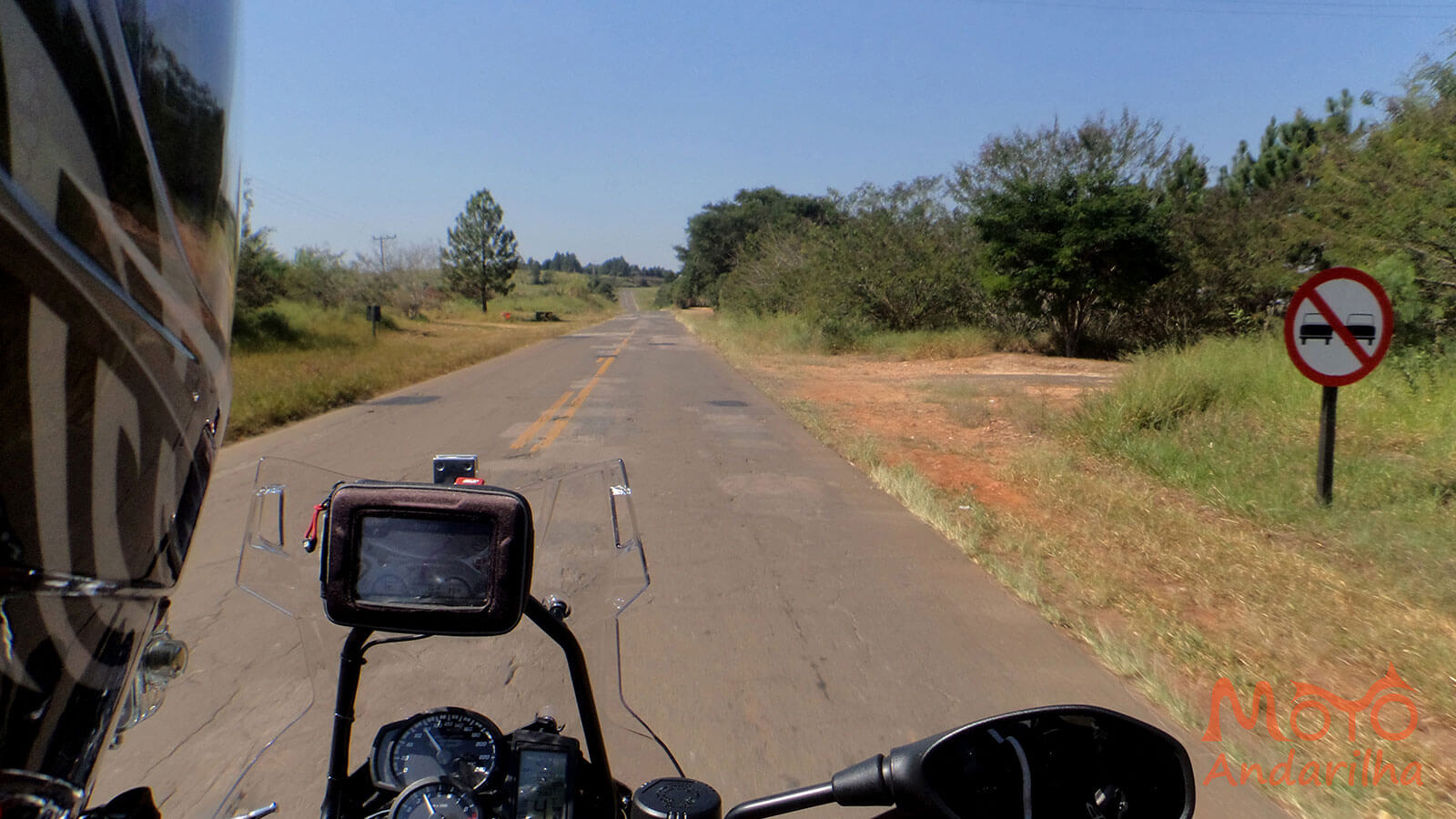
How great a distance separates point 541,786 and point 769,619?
12.1 feet

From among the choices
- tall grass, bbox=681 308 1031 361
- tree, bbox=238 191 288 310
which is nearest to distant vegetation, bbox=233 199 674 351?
tree, bbox=238 191 288 310

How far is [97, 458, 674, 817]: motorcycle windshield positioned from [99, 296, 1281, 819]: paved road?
4 cm

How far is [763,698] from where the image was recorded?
4.34 meters

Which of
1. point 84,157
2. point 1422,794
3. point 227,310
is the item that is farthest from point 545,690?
point 1422,794

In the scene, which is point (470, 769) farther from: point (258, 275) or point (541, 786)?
point (258, 275)

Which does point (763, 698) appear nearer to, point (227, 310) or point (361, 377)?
point (227, 310)

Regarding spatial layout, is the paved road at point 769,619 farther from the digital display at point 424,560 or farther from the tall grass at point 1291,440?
the tall grass at point 1291,440

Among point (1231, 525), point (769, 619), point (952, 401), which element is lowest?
point (769, 619)

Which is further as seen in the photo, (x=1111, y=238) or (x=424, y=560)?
(x=1111, y=238)

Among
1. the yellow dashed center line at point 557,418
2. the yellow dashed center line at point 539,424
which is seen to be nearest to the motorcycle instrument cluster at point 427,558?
the yellow dashed center line at point 557,418

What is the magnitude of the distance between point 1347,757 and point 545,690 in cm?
316

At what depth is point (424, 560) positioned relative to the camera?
168 centimetres

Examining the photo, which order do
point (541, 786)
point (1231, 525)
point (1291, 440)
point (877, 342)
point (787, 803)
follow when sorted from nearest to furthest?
point (787, 803) < point (541, 786) < point (1231, 525) < point (1291, 440) < point (877, 342)

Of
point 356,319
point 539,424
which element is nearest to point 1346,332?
point 539,424
